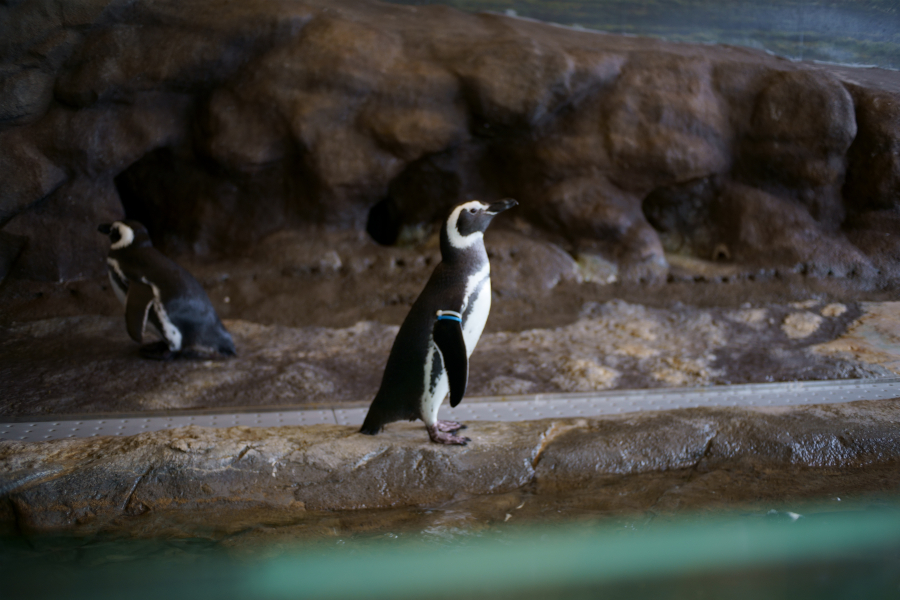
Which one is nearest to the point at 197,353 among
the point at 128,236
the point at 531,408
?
the point at 128,236

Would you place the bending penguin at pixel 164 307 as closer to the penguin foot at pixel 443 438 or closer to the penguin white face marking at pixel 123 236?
the penguin white face marking at pixel 123 236

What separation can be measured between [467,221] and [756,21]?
4.89m

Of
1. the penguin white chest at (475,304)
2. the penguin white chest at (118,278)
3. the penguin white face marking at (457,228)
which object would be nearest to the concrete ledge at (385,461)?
the penguin white chest at (475,304)

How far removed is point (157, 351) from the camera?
4230mm

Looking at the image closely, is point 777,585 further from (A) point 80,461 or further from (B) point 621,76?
(B) point 621,76

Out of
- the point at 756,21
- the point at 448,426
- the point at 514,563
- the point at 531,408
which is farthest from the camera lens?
the point at 756,21

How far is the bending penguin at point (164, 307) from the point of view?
4160 mm

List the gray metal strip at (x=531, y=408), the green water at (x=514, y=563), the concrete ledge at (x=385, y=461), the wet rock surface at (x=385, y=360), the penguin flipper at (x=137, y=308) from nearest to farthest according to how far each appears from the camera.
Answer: the green water at (x=514, y=563) < the concrete ledge at (x=385, y=461) < the gray metal strip at (x=531, y=408) < the wet rock surface at (x=385, y=360) < the penguin flipper at (x=137, y=308)

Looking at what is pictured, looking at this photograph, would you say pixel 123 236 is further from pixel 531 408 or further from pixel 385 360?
pixel 531 408

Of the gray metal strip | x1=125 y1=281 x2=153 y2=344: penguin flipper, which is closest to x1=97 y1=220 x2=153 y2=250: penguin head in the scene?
x1=125 y1=281 x2=153 y2=344: penguin flipper

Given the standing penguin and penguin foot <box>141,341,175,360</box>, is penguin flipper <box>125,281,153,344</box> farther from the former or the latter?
the standing penguin

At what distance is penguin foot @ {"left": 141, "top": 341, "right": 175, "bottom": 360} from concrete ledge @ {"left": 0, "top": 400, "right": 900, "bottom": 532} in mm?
1614

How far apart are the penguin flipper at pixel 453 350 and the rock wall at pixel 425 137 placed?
3.36 metres

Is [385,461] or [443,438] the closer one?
[385,461]
